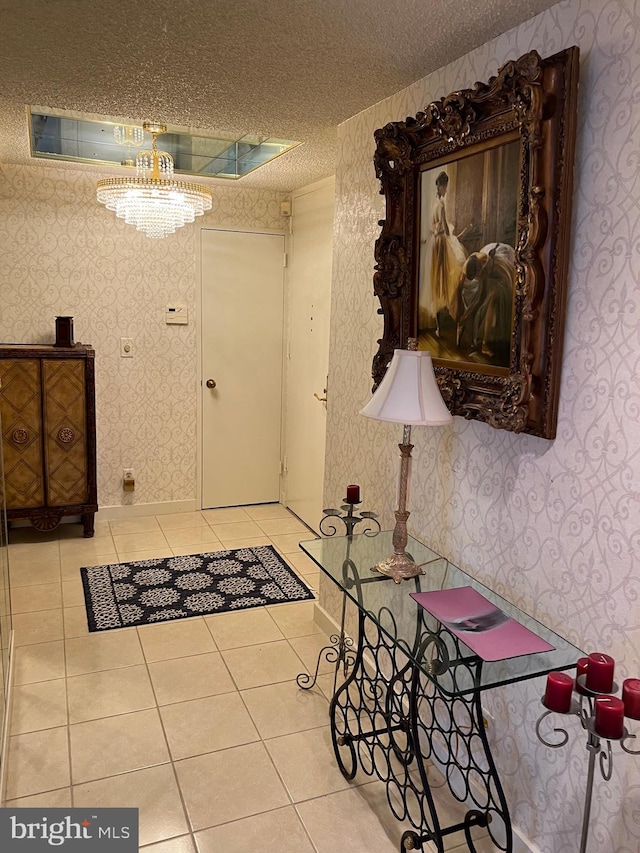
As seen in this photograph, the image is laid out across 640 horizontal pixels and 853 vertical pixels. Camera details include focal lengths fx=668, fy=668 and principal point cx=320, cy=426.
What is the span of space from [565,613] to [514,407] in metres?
0.55

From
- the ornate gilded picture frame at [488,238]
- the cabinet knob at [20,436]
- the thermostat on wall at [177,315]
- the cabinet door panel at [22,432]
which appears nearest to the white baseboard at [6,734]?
the cabinet door panel at [22,432]

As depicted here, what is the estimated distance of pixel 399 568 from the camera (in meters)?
2.08

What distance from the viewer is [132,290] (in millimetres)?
4516

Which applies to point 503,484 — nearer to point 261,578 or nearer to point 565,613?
point 565,613

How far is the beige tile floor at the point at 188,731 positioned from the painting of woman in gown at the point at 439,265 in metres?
1.54

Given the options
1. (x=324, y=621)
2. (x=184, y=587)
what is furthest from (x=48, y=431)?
(x=324, y=621)

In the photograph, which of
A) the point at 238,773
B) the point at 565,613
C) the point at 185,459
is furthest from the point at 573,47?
the point at 185,459

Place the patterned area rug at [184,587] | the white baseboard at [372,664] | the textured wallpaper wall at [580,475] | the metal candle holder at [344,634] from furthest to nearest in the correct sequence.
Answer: the patterned area rug at [184,587]
the metal candle holder at [344,634]
the white baseboard at [372,664]
the textured wallpaper wall at [580,475]

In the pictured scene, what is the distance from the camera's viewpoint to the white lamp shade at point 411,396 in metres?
1.88

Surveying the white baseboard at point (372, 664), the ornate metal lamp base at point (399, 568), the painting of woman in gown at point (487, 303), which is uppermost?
the painting of woman in gown at point (487, 303)

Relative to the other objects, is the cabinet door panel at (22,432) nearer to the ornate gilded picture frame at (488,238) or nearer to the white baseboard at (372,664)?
the white baseboard at (372,664)

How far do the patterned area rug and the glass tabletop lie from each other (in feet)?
A: 4.34

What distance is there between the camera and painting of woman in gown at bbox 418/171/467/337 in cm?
206

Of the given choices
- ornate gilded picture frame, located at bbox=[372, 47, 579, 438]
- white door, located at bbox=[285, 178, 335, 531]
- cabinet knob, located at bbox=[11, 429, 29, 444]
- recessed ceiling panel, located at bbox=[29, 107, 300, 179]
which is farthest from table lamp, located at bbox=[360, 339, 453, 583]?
cabinet knob, located at bbox=[11, 429, 29, 444]
